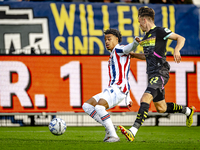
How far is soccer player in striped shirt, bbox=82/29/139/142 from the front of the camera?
5469 millimetres

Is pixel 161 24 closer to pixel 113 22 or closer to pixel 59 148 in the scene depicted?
pixel 113 22

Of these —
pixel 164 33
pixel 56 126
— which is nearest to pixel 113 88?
pixel 164 33

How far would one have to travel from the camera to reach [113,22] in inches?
513

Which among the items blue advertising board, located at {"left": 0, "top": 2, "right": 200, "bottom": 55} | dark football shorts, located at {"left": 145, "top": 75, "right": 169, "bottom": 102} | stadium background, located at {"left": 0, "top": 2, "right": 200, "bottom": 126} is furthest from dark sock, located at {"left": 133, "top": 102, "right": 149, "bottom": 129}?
blue advertising board, located at {"left": 0, "top": 2, "right": 200, "bottom": 55}

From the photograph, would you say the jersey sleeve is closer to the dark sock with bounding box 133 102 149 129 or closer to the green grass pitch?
the dark sock with bounding box 133 102 149 129

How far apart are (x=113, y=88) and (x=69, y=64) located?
431 centimetres

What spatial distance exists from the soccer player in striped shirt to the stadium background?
3.71 metres

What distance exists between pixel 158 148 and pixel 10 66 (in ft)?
19.1

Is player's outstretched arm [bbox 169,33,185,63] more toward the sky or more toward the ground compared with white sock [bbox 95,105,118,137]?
more toward the sky

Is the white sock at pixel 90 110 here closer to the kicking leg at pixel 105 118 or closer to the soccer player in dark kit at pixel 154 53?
the kicking leg at pixel 105 118

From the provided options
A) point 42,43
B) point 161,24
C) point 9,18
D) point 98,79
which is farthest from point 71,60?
point 161,24

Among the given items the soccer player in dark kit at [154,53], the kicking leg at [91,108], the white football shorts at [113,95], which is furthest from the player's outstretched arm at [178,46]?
the kicking leg at [91,108]

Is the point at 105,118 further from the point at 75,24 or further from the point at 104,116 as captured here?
the point at 75,24

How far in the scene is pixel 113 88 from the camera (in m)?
5.56
